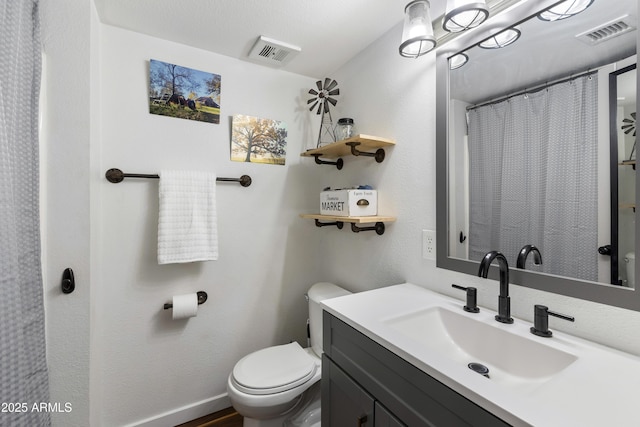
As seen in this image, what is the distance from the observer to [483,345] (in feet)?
2.99

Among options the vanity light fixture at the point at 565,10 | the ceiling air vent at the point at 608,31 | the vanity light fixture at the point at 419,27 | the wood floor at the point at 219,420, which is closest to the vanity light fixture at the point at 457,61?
the vanity light fixture at the point at 419,27

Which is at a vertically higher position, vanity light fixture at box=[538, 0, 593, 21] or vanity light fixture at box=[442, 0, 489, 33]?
vanity light fixture at box=[442, 0, 489, 33]

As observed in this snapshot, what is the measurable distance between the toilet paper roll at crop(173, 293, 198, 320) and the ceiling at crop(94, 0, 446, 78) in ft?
4.78

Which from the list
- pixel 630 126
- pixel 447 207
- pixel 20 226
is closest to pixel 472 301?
pixel 447 207

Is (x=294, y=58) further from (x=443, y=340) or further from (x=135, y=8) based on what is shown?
(x=443, y=340)

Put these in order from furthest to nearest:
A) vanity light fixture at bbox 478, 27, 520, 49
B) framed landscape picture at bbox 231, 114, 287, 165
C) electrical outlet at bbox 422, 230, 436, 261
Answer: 1. framed landscape picture at bbox 231, 114, 287, 165
2. electrical outlet at bbox 422, 230, 436, 261
3. vanity light fixture at bbox 478, 27, 520, 49

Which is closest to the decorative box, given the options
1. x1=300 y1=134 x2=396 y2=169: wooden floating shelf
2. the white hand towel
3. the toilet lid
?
x1=300 y1=134 x2=396 y2=169: wooden floating shelf

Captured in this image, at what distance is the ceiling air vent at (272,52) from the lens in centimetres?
153

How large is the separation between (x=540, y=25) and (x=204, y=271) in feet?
6.17

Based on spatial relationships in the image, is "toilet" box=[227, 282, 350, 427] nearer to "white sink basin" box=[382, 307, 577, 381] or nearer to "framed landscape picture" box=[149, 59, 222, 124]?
"white sink basin" box=[382, 307, 577, 381]

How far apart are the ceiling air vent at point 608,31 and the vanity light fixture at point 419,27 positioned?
448 millimetres

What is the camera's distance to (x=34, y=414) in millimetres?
861

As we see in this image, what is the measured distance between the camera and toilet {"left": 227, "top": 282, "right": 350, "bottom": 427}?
124cm

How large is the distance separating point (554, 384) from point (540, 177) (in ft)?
2.05
